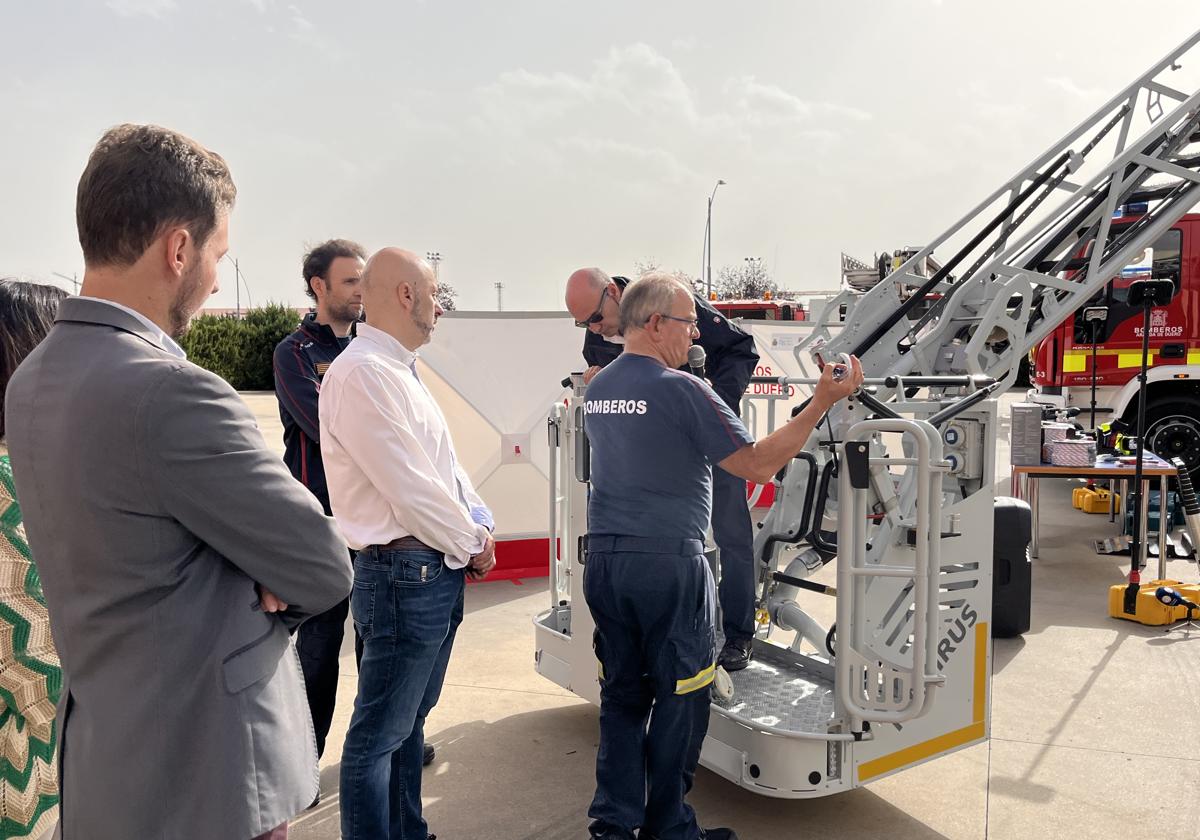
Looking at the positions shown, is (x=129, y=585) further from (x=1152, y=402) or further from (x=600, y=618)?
(x=1152, y=402)

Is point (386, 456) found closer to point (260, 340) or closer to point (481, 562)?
point (481, 562)

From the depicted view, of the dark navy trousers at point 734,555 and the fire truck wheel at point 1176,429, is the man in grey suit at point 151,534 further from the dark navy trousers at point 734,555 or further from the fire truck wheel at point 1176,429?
the fire truck wheel at point 1176,429

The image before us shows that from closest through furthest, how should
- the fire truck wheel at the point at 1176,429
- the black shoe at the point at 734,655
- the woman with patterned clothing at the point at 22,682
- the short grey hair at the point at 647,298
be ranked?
1. the woman with patterned clothing at the point at 22,682
2. the short grey hair at the point at 647,298
3. the black shoe at the point at 734,655
4. the fire truck wheel at the point at 1176,429

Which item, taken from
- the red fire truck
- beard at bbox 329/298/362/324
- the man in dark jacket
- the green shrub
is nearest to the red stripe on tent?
the man in dark jacket

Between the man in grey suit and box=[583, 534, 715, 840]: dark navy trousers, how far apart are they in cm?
143

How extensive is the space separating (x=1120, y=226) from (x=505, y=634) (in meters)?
4.97

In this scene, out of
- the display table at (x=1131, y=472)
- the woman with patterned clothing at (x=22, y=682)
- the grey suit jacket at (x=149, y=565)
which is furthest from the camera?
the display table at (x=1131, y=472)

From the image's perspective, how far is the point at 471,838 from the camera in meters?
3.29

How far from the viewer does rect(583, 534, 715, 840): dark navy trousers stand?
2.76 metres

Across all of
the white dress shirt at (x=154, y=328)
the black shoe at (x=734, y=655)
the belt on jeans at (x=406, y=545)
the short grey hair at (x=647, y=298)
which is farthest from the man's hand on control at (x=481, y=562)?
the black shoe at (x=734, y=655)

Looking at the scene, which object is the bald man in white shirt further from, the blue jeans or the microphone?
the microphone

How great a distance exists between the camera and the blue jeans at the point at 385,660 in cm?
258

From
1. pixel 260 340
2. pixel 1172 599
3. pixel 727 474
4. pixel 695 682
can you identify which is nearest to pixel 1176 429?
pixel 1172 599

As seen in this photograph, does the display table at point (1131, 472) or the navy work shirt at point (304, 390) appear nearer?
the navy work shirt at point (304, 390)
